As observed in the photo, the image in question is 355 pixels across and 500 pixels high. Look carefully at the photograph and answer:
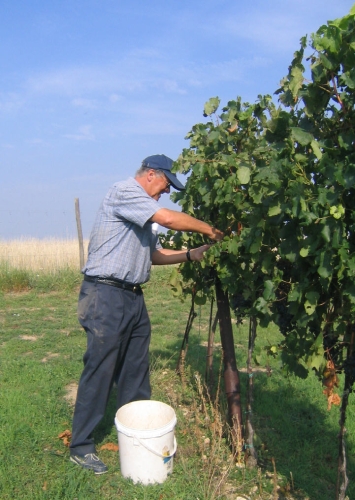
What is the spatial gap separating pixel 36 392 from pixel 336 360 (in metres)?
3.27

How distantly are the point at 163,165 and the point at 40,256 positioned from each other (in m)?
9.36

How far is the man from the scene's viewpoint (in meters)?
3.61

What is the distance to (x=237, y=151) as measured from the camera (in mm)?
3922

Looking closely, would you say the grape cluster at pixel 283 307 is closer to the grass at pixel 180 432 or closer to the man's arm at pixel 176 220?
the grass at pixel 180 432

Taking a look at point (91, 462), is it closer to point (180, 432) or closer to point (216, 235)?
point (180, 432)

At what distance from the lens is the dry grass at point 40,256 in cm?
1195

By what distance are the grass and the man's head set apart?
1.43 m

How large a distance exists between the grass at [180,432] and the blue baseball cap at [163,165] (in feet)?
4.72

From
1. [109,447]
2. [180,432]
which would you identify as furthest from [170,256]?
[109,447]

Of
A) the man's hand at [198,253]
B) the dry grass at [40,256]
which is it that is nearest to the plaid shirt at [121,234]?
the man's hand at [198,253]

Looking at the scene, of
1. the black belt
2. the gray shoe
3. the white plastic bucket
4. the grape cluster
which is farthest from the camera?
the black belt

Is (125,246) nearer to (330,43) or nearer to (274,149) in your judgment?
(274,149)

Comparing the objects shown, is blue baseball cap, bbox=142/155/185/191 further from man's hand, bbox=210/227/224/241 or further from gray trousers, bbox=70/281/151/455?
gray trousers, bbox=70/281/151/455

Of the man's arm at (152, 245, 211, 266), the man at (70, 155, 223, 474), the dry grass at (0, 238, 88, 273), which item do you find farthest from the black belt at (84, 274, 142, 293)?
the dry grass at (0, 238, 88, 273)
